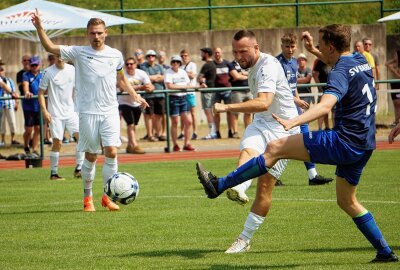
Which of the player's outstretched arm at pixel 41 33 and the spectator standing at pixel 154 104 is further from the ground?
the player's outstretched arm at pixel 41 33

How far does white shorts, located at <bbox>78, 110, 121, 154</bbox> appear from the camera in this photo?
12945 mm

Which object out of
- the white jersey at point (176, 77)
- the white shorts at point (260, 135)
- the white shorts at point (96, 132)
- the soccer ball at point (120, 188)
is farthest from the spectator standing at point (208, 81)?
the white shorts at point (260, 135)

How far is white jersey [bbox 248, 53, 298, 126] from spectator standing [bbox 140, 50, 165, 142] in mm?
14360

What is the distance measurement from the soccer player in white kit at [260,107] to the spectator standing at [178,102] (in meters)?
13.1

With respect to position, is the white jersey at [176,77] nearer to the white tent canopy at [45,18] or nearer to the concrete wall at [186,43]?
the white tent canopy at [45,18]

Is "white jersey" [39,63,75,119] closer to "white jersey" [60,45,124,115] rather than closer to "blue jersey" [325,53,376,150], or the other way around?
"white jersey" [60,45,124,115]

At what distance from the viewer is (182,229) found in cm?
1115

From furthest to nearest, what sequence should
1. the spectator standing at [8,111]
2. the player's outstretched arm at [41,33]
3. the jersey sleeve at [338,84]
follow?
the spectator standing at [8,111]
the player's outstretched arm at [41,33]
the jersey sleeve at [338,84]

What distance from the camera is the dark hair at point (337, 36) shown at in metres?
8.45

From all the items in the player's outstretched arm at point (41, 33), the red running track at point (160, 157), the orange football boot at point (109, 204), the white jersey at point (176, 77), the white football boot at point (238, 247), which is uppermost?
the player's outstretched arm at point (41, 33)

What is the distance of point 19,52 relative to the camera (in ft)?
91.3

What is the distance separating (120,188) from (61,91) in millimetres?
6281

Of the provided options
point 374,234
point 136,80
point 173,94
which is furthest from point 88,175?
point 173,94

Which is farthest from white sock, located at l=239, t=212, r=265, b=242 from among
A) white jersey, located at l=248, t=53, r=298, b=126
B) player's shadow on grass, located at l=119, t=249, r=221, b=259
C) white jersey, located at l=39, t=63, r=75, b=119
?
white jersey, located at l=39, t=63, r=75, b=119
